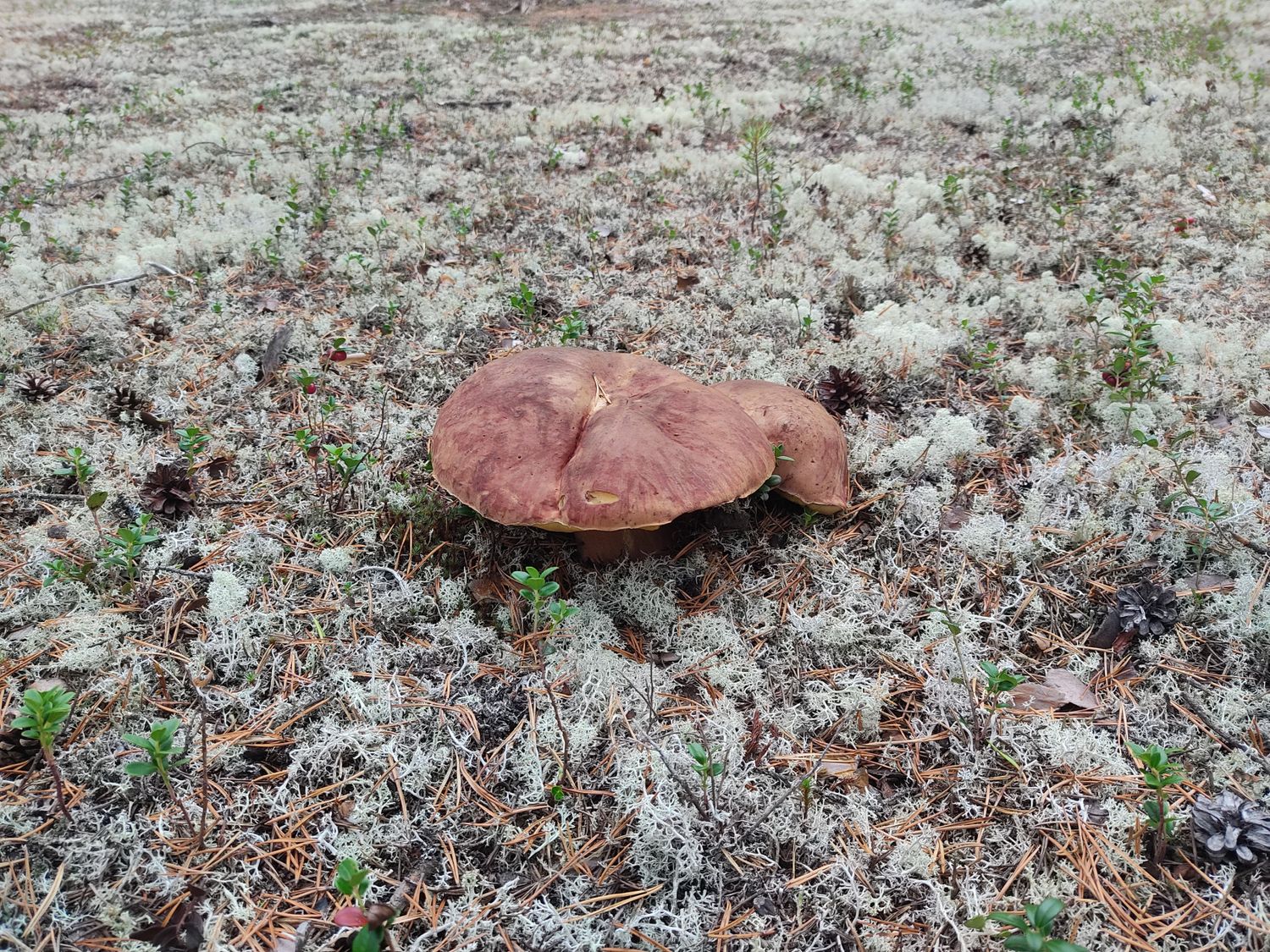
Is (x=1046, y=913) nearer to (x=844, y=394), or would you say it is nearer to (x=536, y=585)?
(x=536, y=585)

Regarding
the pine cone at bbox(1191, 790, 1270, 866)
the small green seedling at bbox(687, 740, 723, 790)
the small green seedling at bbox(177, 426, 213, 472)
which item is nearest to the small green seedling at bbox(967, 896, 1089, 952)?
the pine cone at bbox(1191, 790, 1270, 866)

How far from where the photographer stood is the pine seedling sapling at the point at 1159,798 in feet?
6.21

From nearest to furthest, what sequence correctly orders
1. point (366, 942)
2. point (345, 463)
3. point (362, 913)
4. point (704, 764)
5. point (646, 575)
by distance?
point (366, 942) < point (362, 913) < point (704, 764) < point (646, 575) < point (345, 463)

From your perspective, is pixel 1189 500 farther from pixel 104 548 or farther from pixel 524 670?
pixel 104 548

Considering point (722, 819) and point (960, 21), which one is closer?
point (722, 819)

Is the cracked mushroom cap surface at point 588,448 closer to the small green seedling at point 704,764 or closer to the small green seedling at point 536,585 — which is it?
the small green seedling at point 536,585

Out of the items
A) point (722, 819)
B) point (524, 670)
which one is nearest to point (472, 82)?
point (524, 670)

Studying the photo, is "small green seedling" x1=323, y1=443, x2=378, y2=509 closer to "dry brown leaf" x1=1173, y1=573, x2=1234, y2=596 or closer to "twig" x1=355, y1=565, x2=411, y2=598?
"twig" x1=355, y1=565, x2=411, y2=598

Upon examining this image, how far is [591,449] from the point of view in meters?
2.43

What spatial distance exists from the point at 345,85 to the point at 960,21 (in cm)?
1332

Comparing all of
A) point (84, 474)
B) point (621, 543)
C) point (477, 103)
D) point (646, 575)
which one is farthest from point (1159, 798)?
point (477, 103)

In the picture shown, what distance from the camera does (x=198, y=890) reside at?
6.20 feet

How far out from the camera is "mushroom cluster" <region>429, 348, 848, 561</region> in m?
2.33

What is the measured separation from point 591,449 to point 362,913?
148 cm
